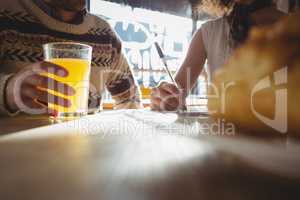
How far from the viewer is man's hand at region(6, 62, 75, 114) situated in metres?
0.65

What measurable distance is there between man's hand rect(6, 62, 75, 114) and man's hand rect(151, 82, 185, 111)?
1.15ft

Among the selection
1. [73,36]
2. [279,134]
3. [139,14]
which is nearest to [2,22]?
[73,36]

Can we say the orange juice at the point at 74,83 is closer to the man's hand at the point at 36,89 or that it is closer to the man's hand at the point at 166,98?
the man's hand at the point at 36,89

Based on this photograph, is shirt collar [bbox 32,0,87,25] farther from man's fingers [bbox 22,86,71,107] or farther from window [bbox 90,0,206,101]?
window [bbox 90,0,206,101]

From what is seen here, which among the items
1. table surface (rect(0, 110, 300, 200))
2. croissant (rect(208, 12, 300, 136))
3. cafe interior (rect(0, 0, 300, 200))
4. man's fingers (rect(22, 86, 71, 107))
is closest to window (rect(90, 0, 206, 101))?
cafe interior (rect(0, 0, 300, 200))

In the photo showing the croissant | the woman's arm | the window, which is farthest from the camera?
the window

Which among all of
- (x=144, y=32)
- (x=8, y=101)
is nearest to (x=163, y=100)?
(x=8, y=101)

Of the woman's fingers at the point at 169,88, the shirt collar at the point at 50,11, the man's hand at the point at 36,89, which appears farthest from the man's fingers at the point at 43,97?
the shirt collar at the point at 50,11

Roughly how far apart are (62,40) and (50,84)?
0.64 m

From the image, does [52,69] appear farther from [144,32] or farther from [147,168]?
[144,32]

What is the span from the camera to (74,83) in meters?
0.69

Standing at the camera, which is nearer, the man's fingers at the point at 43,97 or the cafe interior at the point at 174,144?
the cafe interior at the point at 174,144

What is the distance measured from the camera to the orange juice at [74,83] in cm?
65

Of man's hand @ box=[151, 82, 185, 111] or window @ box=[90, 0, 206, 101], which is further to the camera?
window @ box=[90, 0, 206, 101]
